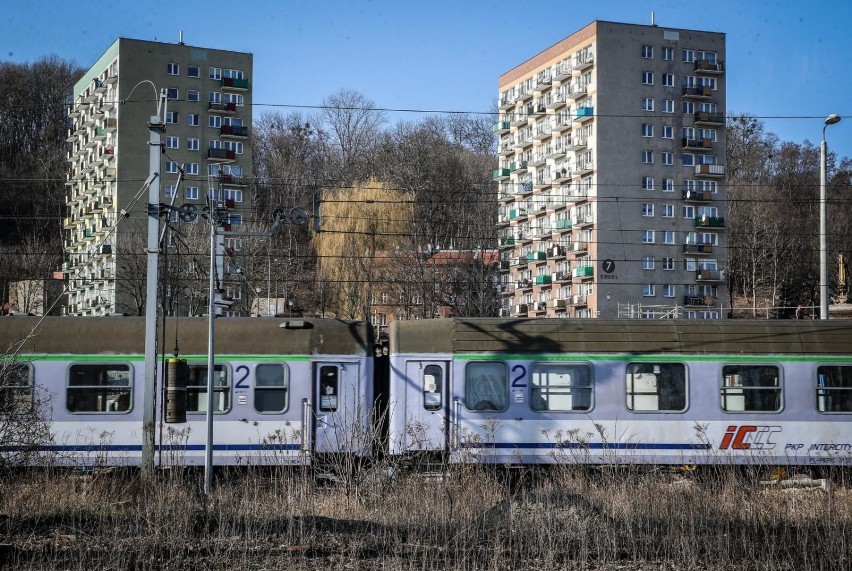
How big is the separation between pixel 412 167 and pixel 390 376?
54.9 metres

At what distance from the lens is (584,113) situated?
232 feet

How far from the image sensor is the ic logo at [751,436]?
20781 millimetres

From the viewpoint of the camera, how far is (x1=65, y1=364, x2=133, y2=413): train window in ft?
68.1

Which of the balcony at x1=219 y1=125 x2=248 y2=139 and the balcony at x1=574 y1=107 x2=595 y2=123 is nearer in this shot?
the balcony at x1=574 y1=107 x2=595 y2=123

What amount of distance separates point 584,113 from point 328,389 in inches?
2080

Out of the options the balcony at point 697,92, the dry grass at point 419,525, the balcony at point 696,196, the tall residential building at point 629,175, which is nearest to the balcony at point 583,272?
the tall residential building at point 629,175

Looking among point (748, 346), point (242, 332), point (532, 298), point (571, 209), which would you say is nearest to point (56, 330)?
point (242, 332)

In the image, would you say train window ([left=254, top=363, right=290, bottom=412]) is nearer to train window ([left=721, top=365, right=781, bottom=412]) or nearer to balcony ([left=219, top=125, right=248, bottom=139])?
train window ([left=721, top=365, right=781, bottom=412])

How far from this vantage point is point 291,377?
20938mm

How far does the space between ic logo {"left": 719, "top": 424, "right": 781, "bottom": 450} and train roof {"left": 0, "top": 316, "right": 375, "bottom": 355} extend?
7.21 metres

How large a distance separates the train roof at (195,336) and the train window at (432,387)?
4.20 ft

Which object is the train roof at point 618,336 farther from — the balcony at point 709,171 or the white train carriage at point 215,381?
the balcony at point 709,171

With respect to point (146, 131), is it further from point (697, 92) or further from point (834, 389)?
point (834, 389)

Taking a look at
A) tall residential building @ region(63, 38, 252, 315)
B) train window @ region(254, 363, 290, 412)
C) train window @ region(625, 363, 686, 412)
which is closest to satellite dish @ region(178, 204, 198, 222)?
train window @ region(254, 363, 290, 412)
